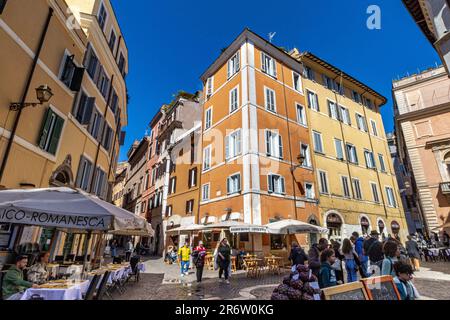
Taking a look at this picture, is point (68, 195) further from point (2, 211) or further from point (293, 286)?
point (293, 286)

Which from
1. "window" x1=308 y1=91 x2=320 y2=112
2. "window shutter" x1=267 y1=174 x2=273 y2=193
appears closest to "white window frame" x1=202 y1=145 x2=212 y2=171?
"window shutter" x1=267 y1=174 x2=273 y2=193

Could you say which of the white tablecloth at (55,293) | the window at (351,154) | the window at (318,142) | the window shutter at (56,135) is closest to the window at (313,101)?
the window at (318,142)

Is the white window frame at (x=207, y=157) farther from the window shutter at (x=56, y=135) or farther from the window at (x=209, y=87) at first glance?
the window shutter at (x=56, y=135)

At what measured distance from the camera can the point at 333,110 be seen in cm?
2189

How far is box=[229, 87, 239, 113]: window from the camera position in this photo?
1732 centimetres

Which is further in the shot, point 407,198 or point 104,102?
point 407,198

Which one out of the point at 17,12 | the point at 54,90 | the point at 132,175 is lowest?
the point at 54,90

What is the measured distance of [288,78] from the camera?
1989cm

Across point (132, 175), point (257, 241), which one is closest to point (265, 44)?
point (257, 241)

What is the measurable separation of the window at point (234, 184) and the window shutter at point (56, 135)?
31.2ft

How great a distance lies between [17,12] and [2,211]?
7038 millimetres

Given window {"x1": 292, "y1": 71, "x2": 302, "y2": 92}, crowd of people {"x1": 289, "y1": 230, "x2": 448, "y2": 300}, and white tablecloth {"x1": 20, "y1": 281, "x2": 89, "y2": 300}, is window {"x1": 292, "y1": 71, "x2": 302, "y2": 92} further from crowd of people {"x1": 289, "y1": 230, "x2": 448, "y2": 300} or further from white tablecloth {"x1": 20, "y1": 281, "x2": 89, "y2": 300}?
white tablecloth {"x1": 20, "y1": 281, "x2": 89, "y2": 300}

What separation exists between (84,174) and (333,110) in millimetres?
20402
